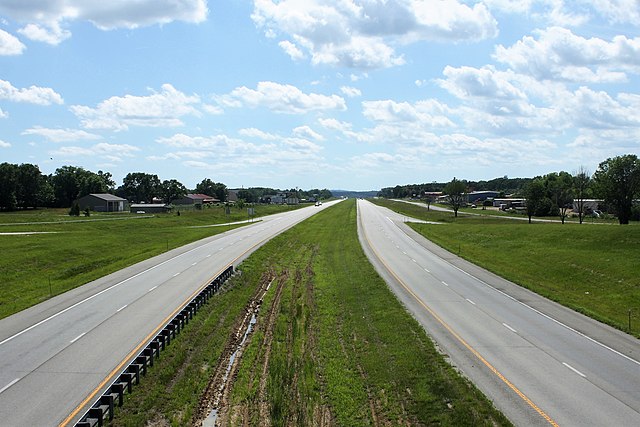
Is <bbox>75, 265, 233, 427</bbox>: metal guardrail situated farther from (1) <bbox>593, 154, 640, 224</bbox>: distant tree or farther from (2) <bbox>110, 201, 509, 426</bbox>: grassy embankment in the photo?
(1) <bbox>593, 154, 640, 224</bbox>: distant tree

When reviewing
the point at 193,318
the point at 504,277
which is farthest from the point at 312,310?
the point at 504,277

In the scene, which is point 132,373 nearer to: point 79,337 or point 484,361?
point 79,337

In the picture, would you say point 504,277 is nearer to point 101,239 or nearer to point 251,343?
point 251,343

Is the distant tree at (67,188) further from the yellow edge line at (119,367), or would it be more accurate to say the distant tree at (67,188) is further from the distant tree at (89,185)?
the yellow edge line at (119,367)

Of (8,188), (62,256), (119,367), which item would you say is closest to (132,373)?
(119,367)

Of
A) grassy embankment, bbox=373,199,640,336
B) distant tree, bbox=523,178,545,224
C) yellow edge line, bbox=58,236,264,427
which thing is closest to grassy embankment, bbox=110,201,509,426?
yellow edge line, bbox=58,236,264,427

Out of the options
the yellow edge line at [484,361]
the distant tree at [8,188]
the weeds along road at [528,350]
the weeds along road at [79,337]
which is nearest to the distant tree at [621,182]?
the weeds along road at [528,350]
